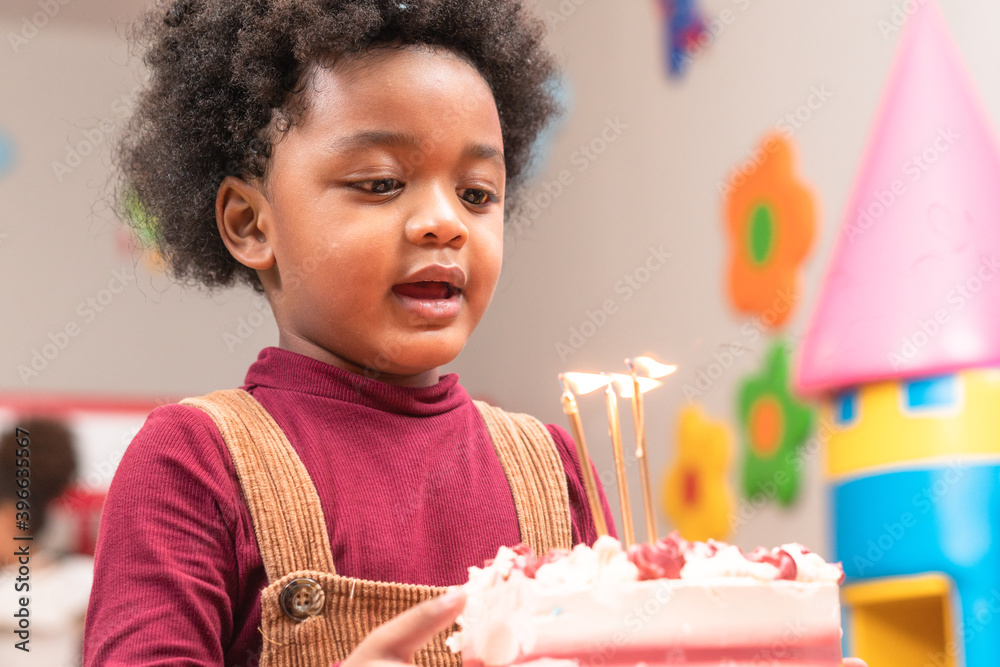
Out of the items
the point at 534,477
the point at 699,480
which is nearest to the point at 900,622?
the point at 699,480

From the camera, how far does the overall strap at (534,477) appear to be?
29.2 inches

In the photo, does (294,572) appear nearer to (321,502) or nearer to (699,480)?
(321,502)

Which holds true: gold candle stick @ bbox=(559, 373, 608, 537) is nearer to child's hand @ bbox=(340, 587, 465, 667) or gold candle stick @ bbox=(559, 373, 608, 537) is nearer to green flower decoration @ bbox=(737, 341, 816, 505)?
child's hand @ bbox=(340, 587, 465, 667)

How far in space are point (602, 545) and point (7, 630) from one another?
1425 mm

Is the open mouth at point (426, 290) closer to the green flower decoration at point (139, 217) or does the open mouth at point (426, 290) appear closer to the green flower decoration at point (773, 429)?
the green flower decoration at point (139, 217)

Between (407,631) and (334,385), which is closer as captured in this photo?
(407,631)

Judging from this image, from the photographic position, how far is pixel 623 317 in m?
1.62

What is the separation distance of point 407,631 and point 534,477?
0.29 meters

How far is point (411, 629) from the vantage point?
0.48 m

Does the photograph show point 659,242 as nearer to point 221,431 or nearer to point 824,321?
point 824,321

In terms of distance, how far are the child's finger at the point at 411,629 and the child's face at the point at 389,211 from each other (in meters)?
0.24

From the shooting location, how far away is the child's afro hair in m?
0.74

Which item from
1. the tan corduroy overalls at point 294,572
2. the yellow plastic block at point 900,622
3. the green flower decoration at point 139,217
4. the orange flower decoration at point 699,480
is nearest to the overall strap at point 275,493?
the tan corduroy overalls at point 294,572

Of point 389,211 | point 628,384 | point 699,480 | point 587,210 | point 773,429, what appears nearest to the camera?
point 628,384
